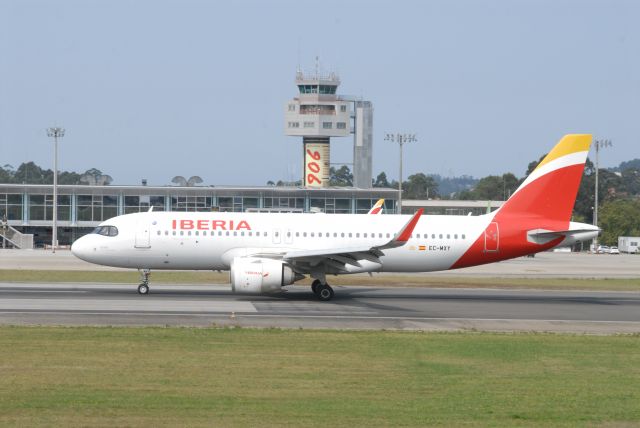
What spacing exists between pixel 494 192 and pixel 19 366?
186m

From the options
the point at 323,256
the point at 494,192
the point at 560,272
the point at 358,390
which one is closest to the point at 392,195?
the point at 560,272

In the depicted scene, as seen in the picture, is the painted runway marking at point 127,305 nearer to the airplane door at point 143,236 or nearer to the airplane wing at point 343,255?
the airplane wing at point 343,255

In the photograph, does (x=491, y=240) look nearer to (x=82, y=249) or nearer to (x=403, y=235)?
Result: (x=403, y=235)

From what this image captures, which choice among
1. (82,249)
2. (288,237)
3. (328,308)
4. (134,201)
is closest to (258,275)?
(328,308)

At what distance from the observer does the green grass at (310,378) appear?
14633 mm

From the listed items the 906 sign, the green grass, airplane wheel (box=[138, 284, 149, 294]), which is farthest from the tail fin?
the 906 sign

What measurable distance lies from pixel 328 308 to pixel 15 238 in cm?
5844

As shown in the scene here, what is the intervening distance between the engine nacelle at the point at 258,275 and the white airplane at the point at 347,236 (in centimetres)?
112

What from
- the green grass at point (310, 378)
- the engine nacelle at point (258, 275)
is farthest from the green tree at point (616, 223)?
the green grass at point (310, 378)

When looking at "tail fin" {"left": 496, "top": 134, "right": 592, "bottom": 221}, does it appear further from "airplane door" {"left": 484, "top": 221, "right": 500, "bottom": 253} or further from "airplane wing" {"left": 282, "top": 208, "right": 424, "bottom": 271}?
"airplane wing" {"left": 282, "top": 208, "right": 424, "bottom": 271}

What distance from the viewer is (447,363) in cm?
1978

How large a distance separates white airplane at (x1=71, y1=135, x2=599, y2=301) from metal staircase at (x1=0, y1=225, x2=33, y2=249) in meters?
49.5

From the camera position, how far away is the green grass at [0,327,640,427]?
14633 millimetres

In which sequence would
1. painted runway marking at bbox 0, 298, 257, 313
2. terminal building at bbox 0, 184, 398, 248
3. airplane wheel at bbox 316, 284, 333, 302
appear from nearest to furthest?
painted runway marking at bbox 0, 298, 257, 313 → airplane wheel at bbox 316, 284, 333, 302 → terminal building at bbox 0, 184, 398, 248
